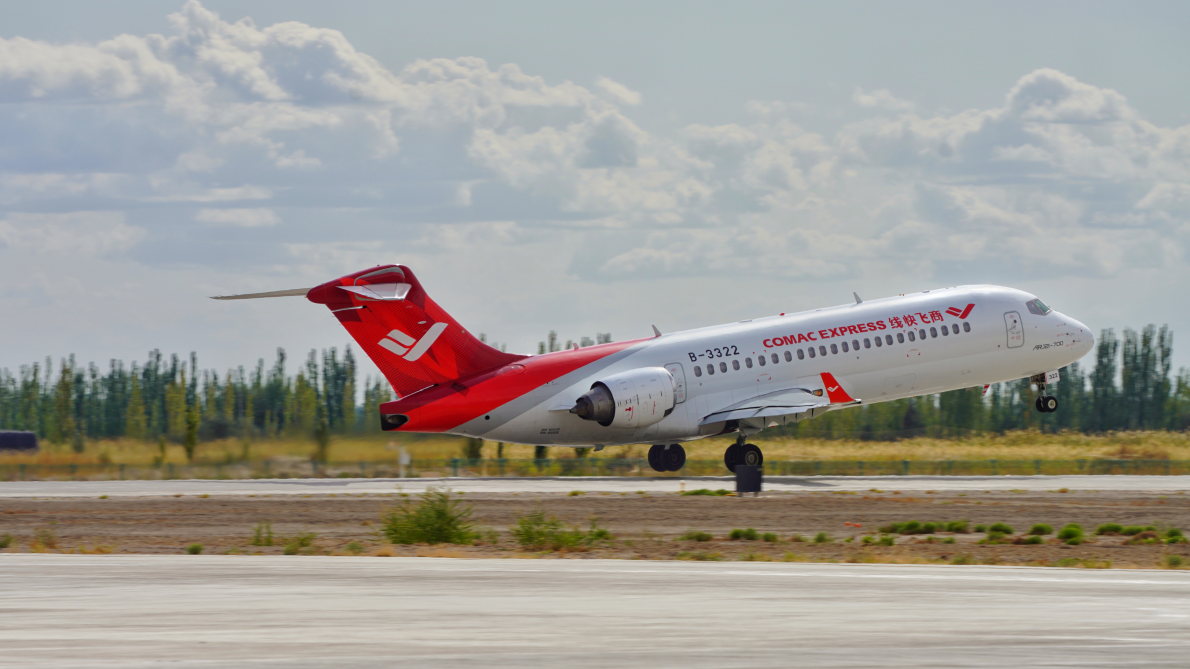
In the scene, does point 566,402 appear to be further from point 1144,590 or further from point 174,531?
point 1144,590

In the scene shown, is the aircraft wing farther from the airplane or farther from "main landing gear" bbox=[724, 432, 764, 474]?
"main landing gear" bbox=[724, 432, 764, 474]

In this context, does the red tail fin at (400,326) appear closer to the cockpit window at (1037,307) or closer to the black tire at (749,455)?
the black tire at (749,455)

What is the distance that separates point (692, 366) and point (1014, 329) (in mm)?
11685

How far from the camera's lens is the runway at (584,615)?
11.9 meters

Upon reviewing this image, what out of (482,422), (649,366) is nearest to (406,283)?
(482,422)

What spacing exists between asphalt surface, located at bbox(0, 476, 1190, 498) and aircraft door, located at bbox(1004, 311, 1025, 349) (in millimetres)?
4783

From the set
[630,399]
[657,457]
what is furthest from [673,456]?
[630,399]

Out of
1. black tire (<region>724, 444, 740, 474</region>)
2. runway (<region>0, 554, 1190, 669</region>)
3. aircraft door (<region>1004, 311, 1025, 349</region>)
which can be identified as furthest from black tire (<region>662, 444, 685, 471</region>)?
runway (<region>0, 554, 1190, 669</region>)

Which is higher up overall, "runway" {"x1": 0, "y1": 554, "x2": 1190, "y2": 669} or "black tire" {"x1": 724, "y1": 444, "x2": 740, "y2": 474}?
"black tire" {"x1": 724, "y1": 444, "x2": 740, "y2": 474}

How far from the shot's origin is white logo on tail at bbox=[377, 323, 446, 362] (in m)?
41.3

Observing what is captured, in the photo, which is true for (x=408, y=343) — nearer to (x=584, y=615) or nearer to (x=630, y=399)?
(x=630, y=399)

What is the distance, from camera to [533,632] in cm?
1334

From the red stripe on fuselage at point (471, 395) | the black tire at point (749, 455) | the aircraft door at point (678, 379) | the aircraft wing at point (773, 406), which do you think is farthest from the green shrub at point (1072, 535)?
the red stripe on fuselage at point (471, 395)

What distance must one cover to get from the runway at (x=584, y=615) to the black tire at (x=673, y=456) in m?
24.7
